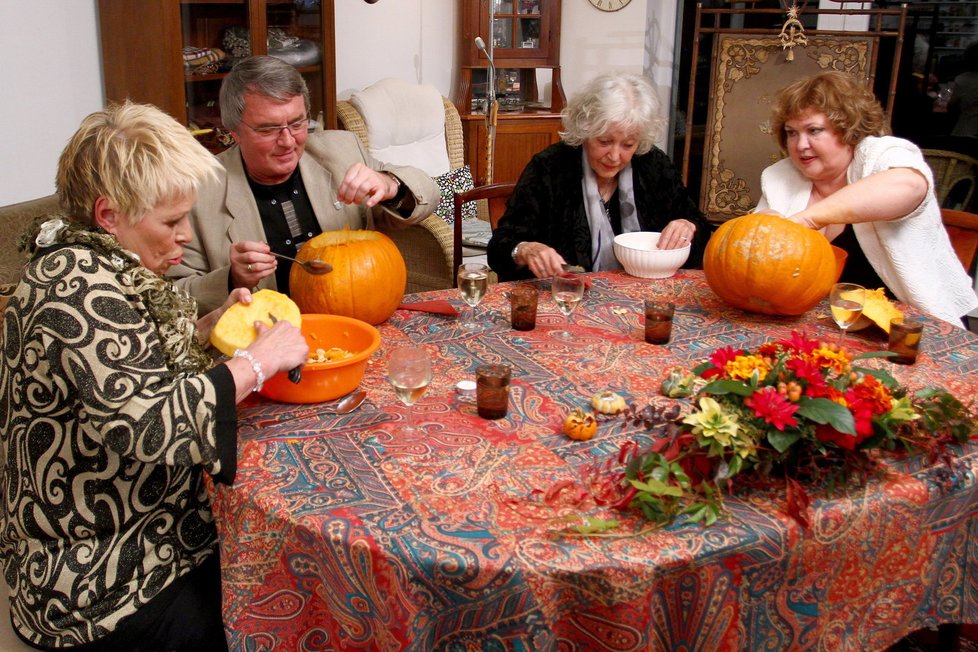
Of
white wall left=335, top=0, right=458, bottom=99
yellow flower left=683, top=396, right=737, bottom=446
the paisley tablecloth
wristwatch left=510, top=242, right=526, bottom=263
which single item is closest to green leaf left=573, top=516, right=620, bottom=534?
the paisley tablecloth

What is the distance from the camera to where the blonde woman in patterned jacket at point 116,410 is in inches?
51.8

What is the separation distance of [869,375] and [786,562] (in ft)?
1.20

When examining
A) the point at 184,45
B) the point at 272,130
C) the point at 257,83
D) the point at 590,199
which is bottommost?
the point at 590,199

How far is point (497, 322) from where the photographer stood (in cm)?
210

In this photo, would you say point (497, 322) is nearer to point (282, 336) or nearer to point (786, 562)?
point (282, 336)

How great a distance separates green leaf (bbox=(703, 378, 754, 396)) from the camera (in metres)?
1.32

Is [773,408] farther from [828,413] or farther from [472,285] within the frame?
[472,285]

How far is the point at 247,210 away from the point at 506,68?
3.38 m

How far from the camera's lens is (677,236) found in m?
2.50

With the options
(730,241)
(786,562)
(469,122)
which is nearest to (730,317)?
(730,241)

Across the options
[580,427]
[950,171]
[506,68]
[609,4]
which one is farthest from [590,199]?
[609,4]

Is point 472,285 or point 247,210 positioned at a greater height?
point 247,210

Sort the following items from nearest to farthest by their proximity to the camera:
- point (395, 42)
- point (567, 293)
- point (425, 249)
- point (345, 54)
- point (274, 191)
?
point (567, 293) → point (274, 191) → point (425, 249) → point (345, 54) → point (395, 42)

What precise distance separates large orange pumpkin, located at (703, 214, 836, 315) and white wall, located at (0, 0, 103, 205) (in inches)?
88.3
